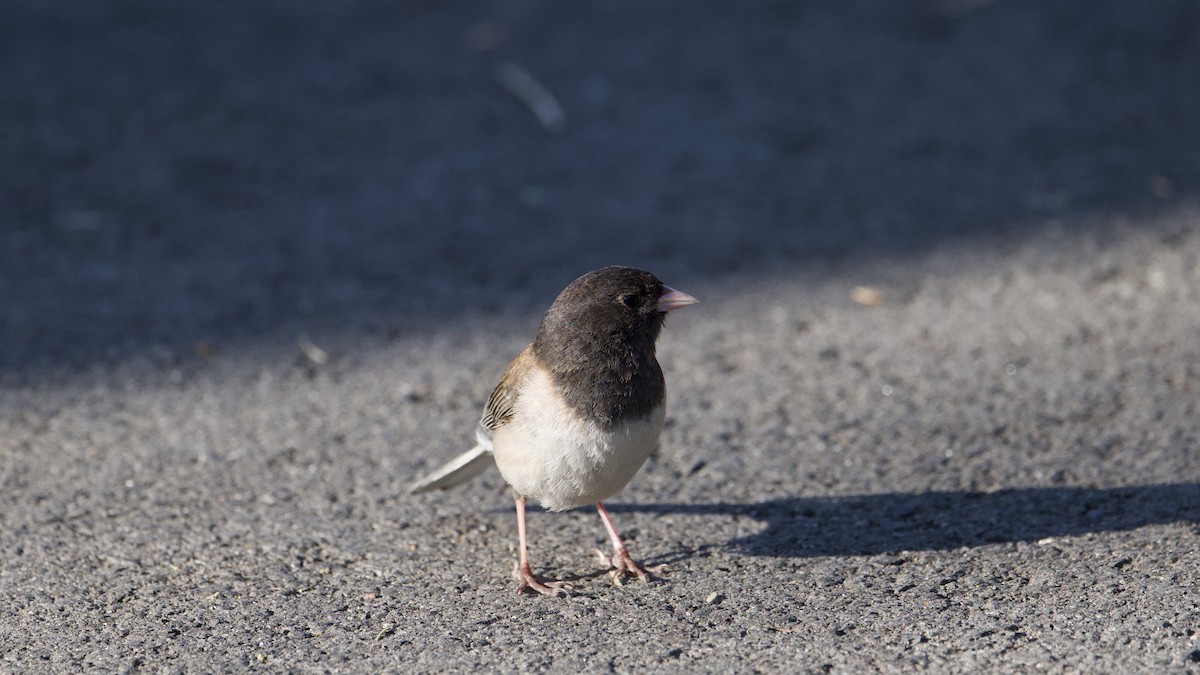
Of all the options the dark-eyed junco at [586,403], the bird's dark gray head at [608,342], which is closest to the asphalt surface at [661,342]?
the dark-eyed junco at [586,403]

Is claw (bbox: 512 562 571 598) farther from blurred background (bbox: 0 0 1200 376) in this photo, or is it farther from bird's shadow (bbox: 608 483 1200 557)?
blurred background (bbox: 0 0 1200 376)

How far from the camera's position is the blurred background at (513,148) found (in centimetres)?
649

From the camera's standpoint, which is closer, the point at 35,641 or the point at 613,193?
the point at 35,641

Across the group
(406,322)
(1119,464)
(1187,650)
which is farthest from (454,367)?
(1187,650)

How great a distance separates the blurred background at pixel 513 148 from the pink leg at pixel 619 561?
207 cm

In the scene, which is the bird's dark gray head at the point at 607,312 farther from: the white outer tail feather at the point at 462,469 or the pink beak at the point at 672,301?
the white outer tail feather at the point at 462,469

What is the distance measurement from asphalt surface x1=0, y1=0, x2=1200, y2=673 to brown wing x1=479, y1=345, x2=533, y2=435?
1.45ft

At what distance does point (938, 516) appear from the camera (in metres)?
4.45

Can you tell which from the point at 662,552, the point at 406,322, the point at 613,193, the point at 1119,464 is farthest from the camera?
the point at 613,193

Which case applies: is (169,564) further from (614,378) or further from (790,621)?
(790,621)

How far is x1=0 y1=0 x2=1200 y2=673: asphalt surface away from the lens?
12.7 ft

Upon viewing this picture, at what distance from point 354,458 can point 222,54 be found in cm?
487

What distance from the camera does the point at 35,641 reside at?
3707mm

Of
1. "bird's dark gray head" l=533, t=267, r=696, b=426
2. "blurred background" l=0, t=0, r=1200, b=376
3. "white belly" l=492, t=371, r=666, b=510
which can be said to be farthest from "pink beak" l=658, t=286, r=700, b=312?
"blurred background" l=0, t=0, r=1200, b=376
